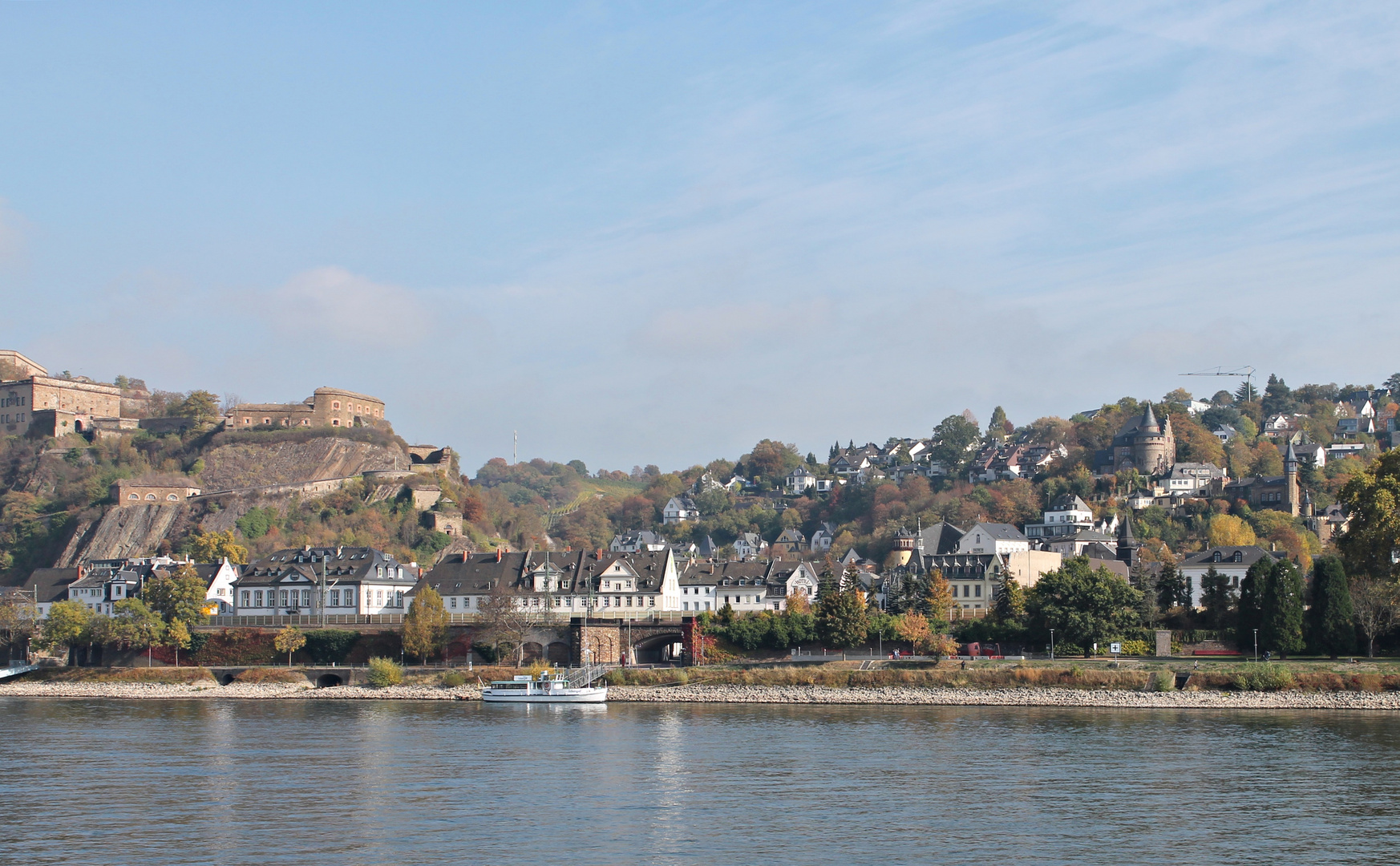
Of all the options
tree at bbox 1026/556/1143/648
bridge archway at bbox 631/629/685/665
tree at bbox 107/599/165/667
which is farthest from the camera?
tree at bbox 107/599/165/667

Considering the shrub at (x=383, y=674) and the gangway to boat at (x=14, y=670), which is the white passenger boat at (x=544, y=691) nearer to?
the shrub at (x=383, y=674)

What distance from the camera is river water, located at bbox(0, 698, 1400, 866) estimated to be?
32.3m

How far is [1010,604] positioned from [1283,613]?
14.8 m

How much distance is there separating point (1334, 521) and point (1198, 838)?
10403 centimetres

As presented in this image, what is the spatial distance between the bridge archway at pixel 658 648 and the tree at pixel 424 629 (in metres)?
11.3

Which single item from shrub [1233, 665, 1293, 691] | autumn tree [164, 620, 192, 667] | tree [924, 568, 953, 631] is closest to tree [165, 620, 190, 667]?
autumn tree [164, 620, 192, 667]

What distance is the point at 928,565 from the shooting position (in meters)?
98.6

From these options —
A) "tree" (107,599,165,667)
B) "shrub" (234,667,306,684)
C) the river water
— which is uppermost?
"tree" (107,599,165,667)

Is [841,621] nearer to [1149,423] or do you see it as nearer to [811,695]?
[811,695]

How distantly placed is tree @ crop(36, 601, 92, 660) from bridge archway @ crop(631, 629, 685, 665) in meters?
32.9

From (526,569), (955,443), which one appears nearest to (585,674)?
(526,569)

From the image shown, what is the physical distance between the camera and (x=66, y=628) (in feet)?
268

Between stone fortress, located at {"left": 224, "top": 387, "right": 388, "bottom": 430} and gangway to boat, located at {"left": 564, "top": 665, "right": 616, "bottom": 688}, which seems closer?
gangway to boat, located at {"left": 564, "top": 665, "right": 616, "bottom": 688}

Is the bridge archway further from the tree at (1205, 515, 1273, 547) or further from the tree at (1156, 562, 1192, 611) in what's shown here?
the tree at (1205, 515, 1273, 547)
